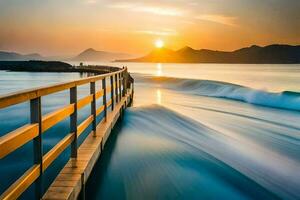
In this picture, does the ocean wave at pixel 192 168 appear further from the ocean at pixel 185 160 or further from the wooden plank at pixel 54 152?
the wooden plank at pixel 54 152

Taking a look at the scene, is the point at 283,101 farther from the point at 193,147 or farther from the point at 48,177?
the point at 48,177

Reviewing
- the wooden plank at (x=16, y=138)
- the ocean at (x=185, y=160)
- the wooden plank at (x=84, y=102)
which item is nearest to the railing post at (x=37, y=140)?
the wooden plank at (x=16, y=138)

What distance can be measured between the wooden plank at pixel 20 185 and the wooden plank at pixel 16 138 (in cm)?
33

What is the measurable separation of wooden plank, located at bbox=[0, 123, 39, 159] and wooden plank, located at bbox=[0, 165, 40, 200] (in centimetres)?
33

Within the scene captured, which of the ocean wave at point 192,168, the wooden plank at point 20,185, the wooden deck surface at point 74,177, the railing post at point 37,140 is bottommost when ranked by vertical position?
the ocean wave at point 192,168

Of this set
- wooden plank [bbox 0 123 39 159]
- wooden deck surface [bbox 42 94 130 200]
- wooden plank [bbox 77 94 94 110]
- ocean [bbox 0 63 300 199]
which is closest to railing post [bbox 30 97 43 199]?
wooden plank [bbox 0 123 39 159]

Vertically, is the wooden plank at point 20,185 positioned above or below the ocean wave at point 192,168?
above

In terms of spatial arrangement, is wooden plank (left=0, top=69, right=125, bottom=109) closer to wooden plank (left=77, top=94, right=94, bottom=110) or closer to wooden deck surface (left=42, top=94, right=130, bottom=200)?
wooden deck surface (left=42, top=94, right=130, bottom=200)

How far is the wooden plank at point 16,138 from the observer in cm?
261

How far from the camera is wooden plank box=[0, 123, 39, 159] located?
8.56 ft

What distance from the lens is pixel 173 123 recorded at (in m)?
12.3

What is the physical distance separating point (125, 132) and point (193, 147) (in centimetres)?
235

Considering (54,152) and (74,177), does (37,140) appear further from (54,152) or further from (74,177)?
(74,177)

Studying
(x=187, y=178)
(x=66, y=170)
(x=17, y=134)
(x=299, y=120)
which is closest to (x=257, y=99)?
(x=299, y=120)
